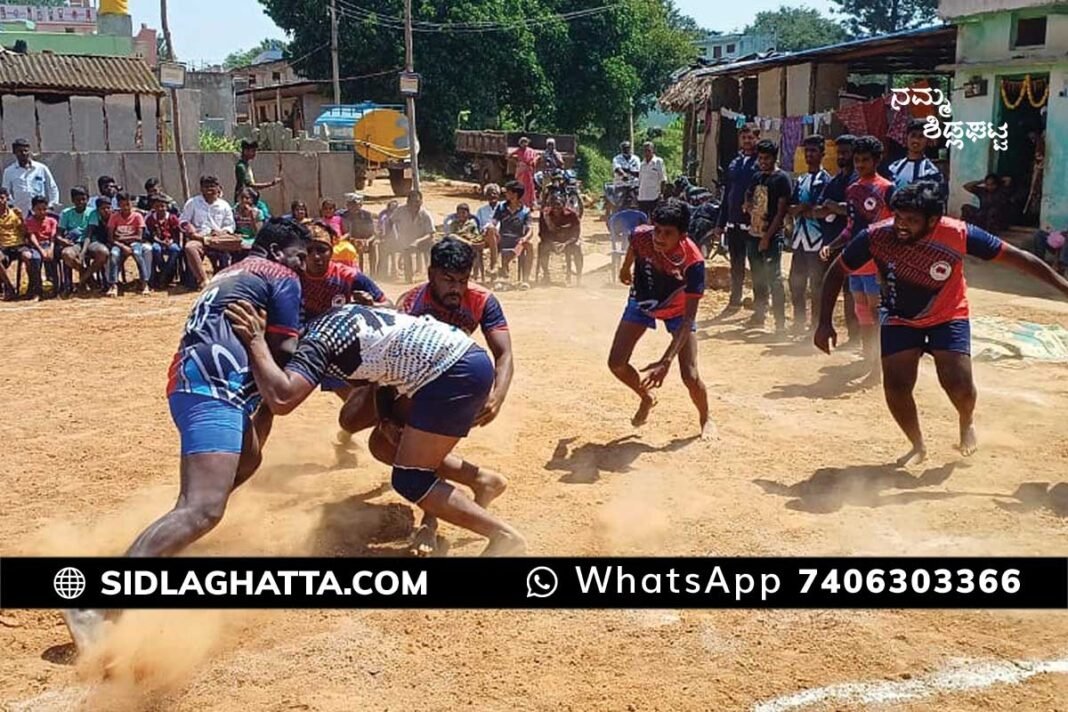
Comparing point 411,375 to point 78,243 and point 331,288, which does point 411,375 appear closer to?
point 331,288

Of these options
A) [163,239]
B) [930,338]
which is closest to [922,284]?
A: [930,338]

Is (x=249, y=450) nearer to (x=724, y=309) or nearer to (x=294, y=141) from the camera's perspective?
(x=724, y=309)

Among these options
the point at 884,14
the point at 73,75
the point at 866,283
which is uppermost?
the point at 884,14

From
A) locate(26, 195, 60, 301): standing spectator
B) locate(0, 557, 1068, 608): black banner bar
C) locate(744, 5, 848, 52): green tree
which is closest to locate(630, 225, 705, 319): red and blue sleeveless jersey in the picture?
locate(0, 557, 1068, 608): black banner bar

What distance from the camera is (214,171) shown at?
1886cm

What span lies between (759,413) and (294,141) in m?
22.0

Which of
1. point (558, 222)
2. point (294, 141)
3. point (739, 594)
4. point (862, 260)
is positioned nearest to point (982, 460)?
point (862, 260)

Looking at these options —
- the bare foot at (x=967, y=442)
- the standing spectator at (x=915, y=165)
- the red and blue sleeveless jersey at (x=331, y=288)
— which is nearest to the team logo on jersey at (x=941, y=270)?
the bare foot at (x=967, y=442)

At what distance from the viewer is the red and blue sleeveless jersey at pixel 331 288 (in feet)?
19.9

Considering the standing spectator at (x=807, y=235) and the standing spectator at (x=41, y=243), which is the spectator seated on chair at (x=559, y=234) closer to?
the standing spectator at (x=807, y=235)

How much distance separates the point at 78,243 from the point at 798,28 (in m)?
91.4

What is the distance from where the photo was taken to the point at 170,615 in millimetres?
4398

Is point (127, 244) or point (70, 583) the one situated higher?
point (127, 244)

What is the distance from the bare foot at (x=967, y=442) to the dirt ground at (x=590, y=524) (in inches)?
2.6
